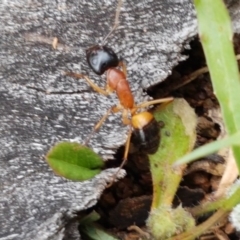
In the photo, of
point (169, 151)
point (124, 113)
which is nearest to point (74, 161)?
point (124, 113)

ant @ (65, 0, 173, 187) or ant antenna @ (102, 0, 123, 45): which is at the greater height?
ant antenna @ (102, 0, 123, 45)

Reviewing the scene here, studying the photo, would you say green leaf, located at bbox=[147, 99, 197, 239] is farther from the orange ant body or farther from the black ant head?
the black ant head

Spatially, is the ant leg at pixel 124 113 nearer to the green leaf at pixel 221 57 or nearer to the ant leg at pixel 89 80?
the ant leg at pixel 89 80

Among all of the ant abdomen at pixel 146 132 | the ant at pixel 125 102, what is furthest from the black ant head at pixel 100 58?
the ant abdomen at pixel 146 132

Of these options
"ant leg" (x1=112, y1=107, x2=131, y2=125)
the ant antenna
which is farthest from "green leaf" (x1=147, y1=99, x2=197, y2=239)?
the ant antenna

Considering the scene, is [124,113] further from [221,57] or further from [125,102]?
[221,57]

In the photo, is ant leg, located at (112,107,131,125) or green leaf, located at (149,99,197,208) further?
green leaf, located at (149,99,197,208)
